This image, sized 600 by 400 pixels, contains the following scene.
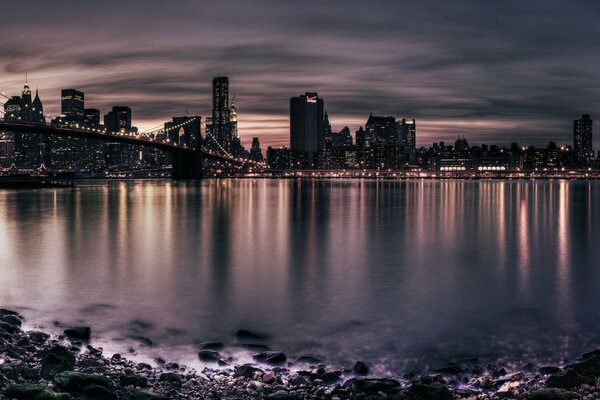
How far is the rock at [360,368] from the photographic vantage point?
760 cm

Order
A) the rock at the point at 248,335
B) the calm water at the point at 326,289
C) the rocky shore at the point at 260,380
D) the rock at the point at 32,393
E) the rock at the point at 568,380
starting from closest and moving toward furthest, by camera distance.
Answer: the rock at the point at 32,393
the rocky shore at the point at 260,380
the rock at the point at 568,380
the calm water at the point at 326,289
the rock at the point at 248,335

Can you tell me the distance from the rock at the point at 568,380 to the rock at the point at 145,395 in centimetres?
424

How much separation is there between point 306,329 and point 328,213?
95.2ft

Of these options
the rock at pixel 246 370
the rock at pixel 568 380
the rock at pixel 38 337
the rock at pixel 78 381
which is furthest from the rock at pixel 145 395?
the rock at pixel 568 380

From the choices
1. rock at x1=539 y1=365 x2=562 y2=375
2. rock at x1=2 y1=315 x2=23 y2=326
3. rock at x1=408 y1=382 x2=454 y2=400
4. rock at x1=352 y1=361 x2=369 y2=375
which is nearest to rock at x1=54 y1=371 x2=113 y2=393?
rock at x1=352 y1=361 x2=369 y2=375

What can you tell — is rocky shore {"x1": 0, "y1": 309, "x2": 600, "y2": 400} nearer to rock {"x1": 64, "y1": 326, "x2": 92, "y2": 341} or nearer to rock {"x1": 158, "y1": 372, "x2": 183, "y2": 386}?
rock {"x1": 158, "y1": 372, "x2": 183, "y2": 386}

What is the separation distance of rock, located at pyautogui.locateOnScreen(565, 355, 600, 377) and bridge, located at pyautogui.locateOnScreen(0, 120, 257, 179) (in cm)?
6816

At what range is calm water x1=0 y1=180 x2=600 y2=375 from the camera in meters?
9.08

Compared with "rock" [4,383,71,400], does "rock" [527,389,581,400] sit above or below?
below

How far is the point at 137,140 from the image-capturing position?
3327 inches

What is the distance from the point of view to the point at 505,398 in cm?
664

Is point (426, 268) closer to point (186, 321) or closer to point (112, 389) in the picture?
point (186, 321)

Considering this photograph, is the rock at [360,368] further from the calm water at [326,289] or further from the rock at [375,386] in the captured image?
the rock at [375,386]

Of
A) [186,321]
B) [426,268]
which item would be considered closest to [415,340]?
[186,321]
